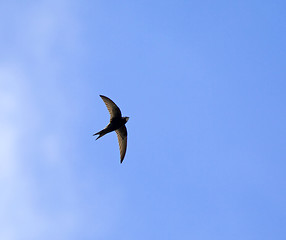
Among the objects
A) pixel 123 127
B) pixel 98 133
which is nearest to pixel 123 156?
pixel 123 127

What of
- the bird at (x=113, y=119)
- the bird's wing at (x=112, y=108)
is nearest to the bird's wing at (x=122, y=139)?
the bird at (x=113, y=119)

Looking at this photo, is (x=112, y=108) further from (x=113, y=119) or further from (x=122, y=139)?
(x=122, y=139)

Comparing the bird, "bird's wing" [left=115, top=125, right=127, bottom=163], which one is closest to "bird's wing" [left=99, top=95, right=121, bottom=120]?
the bird

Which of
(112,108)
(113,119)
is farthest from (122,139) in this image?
(112,108)

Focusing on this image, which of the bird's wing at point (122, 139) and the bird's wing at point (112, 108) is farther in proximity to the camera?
the bird's wing at point (122, 139)

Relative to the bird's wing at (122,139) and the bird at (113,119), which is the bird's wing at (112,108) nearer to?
the bird at (113,119)

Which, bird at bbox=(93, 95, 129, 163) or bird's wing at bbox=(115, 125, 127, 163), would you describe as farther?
bird's wing at bbox=(115, 125, 127, 163)

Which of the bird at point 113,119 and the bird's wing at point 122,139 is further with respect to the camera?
the bird's wing at point 122,139

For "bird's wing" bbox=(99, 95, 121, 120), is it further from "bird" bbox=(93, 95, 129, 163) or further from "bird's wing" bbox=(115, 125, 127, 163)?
"bird's wing" bbox=(115, 125, 127, 163)
